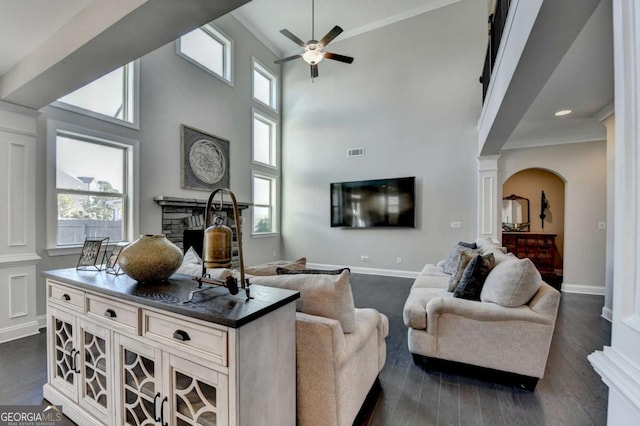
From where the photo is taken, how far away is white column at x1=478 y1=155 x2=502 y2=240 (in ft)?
16.8

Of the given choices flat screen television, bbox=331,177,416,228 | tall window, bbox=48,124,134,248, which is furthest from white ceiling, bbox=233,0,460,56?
tall window, bbox=48,124,134,248

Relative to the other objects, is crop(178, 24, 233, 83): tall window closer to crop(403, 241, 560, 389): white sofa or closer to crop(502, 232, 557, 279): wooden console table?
crop(403, 241, 560, 389): white sofa

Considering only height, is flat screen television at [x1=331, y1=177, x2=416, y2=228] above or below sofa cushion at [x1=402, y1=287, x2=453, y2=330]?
above

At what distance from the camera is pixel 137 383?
1.41m

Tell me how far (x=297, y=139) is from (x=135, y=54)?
205 inches

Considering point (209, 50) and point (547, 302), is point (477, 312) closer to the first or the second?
point (547, 302)

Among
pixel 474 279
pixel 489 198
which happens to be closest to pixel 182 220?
pixel 474 279

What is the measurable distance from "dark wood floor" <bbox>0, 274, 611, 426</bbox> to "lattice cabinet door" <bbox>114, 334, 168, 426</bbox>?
106 cm

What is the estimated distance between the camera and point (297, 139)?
724cm

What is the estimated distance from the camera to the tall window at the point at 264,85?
6.83 meters

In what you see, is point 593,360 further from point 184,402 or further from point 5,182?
point 5,182

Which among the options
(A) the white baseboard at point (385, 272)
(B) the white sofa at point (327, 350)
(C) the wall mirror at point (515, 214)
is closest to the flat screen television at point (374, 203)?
(A) the white baseboard at point (385, 272)

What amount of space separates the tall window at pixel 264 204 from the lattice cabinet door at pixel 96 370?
490 cm

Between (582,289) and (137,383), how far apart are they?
20.9 feet
